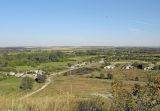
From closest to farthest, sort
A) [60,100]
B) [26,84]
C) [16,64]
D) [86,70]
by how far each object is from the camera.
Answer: [60,100]
[26,84]
[86,70]
[16,64]

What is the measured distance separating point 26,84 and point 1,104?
4580 centimetres

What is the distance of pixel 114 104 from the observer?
20.1 feet

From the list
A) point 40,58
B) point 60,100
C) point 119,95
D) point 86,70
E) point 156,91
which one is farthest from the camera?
point 40,58

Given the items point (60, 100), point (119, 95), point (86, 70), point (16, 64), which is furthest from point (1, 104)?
point (16, 64)

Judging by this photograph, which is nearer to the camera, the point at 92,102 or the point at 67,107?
the point at 67,107

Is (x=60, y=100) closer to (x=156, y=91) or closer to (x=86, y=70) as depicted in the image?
(x=156, y=91)

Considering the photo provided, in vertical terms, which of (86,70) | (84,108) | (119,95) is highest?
(119,95)

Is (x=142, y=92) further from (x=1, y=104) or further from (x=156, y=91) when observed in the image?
(x=1, y=104)

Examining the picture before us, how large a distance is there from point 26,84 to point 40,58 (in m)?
60.8

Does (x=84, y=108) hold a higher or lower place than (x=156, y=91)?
lower

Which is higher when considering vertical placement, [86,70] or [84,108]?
[84,108]

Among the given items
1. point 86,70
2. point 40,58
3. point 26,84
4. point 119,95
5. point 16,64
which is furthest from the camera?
point 40,58

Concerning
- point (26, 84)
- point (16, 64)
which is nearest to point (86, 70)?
point (16, 64)

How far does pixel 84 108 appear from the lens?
274 inches
